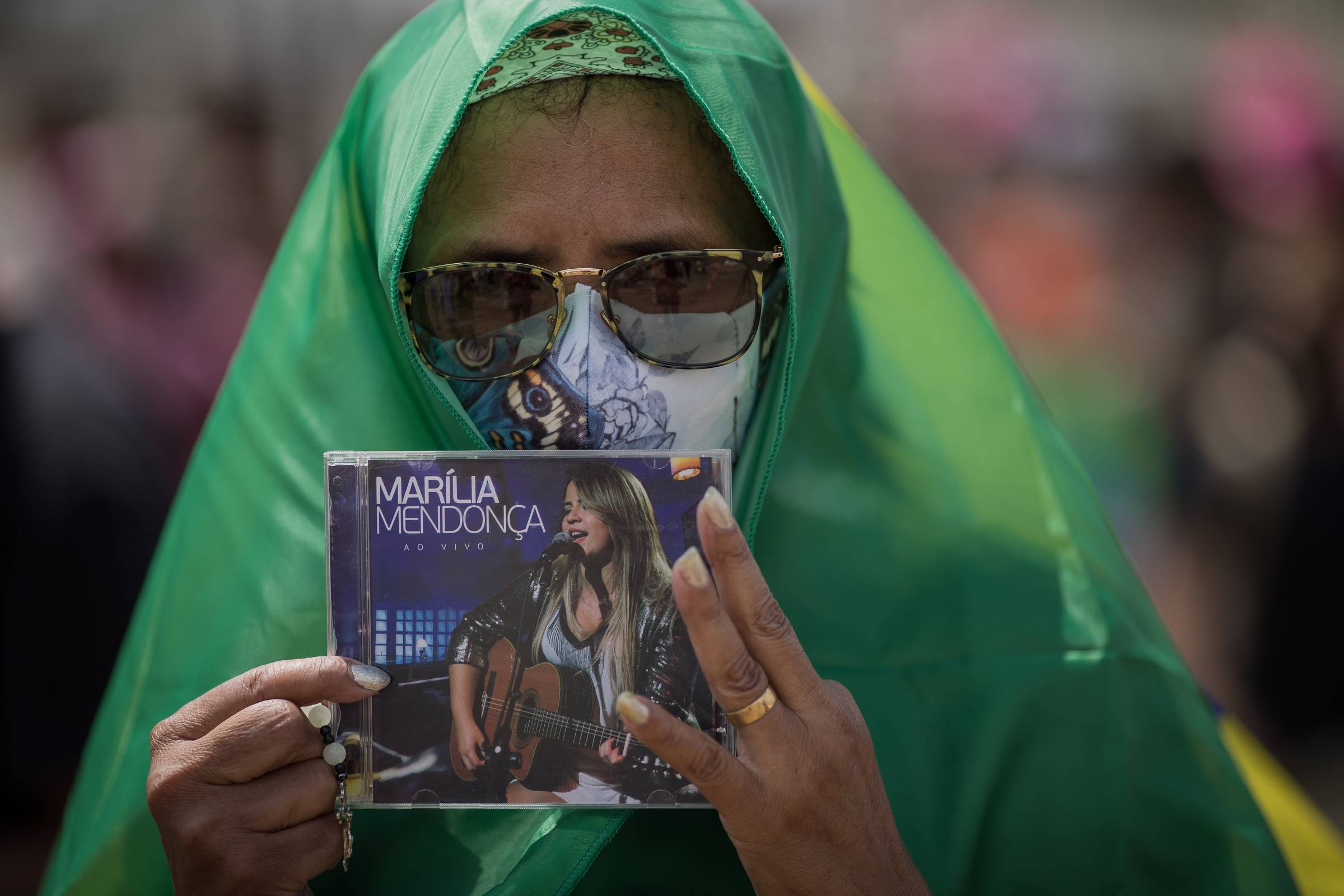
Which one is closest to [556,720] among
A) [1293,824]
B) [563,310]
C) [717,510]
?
[717,510]

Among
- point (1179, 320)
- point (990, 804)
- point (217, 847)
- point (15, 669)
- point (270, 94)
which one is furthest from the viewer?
point (1179, 320)

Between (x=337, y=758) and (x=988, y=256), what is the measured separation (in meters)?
4.01

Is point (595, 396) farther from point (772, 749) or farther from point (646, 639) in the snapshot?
point (772, 749)

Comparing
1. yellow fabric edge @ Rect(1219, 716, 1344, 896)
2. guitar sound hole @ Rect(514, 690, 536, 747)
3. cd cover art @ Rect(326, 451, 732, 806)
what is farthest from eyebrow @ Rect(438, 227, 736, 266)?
yellow fabric edge @ Rect(1219, 716, 1344, 896)

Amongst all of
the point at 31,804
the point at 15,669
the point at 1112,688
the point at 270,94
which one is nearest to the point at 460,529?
the point at 1112,688

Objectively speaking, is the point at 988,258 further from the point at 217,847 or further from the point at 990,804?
the point at 217,847

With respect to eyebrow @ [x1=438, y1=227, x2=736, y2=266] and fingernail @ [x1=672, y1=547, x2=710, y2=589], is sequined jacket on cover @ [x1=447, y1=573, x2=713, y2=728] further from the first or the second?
eyebrow @ [x1=438, y1=227, x2=736, y2=266]

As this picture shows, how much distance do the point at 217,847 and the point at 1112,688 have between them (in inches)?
52.7

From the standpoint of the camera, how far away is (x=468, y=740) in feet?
4.52

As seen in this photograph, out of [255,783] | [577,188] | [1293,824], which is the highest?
[577,188]

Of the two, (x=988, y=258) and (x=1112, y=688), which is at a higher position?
(x=988, y=258)

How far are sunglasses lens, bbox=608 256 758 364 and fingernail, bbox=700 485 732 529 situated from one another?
44 cm

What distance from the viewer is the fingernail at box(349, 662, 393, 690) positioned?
1342 mm

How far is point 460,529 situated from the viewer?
53.9 inches
